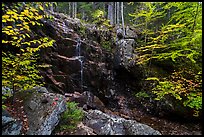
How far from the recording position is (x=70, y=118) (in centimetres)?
682

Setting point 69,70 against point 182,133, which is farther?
point 69,70

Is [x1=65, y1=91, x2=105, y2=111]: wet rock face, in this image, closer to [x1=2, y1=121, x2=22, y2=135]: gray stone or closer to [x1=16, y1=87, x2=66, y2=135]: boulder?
[x1=16, y1=87, x2=66, y2=135]: boulder

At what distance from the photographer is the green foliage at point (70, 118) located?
21.1ft

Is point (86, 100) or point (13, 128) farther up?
point (13, 128)

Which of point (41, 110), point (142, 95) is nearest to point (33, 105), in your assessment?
point (41, 110)

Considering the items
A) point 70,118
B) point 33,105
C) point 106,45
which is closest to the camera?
point 33,105

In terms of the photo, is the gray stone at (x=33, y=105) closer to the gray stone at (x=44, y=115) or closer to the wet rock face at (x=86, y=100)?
the gray stone at (x=44, y=115)

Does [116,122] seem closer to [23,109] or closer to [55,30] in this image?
[23,109]

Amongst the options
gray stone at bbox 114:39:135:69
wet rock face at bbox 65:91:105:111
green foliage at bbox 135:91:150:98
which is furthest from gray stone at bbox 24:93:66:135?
gray stone at bbox 114:39:135:69

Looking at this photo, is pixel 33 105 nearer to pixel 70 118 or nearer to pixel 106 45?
pixel 70 118

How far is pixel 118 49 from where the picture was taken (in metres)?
13.5

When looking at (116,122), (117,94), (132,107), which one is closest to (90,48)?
(117,94)

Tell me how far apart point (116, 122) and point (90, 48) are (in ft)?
19.4

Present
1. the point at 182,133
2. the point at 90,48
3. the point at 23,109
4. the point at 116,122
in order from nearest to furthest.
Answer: the point at 23,109 < the point at 116,122 < the point at 182,133 < the point at 90,48
